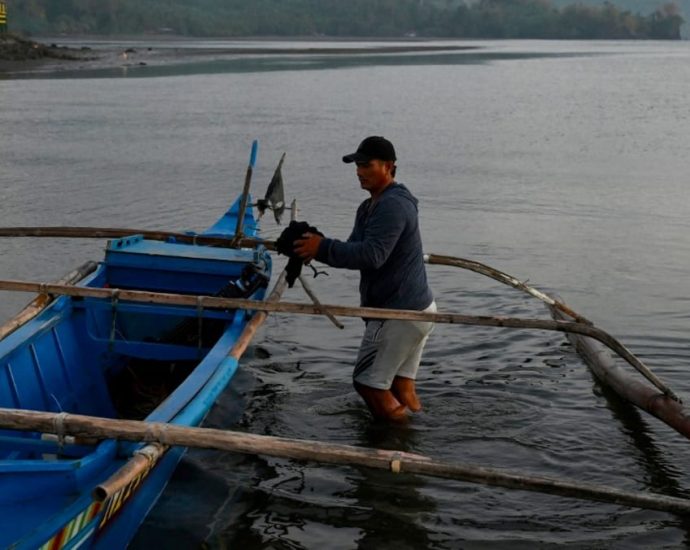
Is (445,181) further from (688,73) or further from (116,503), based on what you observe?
(688,73)

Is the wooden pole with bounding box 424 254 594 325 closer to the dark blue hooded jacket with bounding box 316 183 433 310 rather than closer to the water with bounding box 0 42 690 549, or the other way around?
the water with bounding box 0 42 690 549

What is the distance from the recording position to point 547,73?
62.4m

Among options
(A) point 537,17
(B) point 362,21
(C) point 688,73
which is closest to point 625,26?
(A) point 537,17

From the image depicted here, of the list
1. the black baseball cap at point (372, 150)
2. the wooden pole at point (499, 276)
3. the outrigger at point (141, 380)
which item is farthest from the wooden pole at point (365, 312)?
the wooden pole at point (499, 276)

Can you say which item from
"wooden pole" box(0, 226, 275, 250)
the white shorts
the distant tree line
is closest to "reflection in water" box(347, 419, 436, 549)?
the white shorts

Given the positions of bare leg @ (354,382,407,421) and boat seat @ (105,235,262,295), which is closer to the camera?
bare leg @ (354,382,407,421)

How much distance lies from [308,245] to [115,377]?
2636 millimetres

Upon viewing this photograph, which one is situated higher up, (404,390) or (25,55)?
(404,390)

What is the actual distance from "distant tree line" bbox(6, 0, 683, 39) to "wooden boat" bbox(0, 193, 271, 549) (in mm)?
150333

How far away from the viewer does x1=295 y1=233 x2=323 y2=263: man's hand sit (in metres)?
6.15

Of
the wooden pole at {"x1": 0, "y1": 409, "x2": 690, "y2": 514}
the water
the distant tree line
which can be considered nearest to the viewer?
the wooden pole at {"x1": 0, "y1": 409, "x2": 690, "y2": 514}

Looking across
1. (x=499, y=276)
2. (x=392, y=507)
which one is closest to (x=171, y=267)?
(x=499, y=276)

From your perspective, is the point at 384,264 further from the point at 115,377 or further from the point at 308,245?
the point at 115,377

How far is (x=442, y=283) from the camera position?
1225cm
